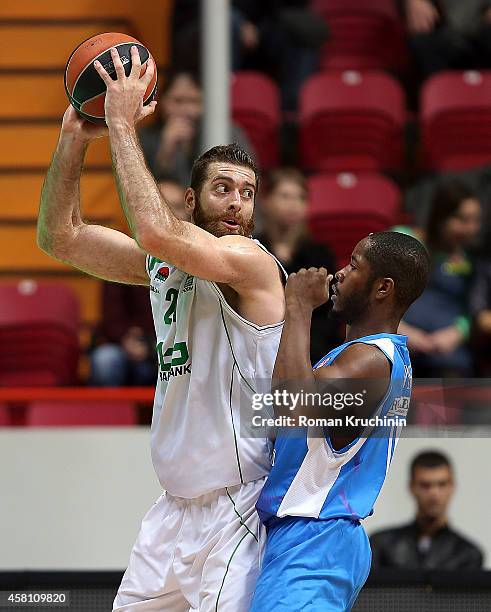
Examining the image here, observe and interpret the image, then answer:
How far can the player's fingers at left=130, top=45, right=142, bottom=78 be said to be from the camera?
334cm

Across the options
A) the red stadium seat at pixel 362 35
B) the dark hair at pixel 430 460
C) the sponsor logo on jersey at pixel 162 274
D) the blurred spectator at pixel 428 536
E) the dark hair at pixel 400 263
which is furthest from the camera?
the red stadium seat at pixel 362 35

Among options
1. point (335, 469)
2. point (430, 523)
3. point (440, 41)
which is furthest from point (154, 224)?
point (440, 41)

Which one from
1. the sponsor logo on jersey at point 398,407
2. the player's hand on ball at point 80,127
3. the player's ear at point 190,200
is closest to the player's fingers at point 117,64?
the player's hand on ball at point 80,127

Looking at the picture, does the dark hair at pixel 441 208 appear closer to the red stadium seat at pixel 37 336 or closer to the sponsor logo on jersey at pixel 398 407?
the red stadium seat at pixel 37 336

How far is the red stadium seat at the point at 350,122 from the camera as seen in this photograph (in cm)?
737

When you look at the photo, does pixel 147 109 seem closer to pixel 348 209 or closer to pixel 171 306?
pixel 171 306

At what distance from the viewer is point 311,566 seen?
3.08 m

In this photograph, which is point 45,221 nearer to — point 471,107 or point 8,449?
point 8,449

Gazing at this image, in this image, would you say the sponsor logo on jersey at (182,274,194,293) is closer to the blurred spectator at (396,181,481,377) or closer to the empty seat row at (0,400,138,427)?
the empty seat row at (0,400,138,427)

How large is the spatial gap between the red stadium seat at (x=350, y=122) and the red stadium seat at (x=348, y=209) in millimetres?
432

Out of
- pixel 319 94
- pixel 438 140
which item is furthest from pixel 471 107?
pixel 319 94

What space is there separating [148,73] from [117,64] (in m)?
0.09

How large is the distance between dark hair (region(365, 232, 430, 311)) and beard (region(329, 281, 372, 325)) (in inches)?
1.8

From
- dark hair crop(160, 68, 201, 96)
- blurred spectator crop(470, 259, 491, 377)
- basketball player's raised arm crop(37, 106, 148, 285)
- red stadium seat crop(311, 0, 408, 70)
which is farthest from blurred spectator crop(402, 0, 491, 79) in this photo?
basketball player's raised arm crop(37, 106, 148, 285)
